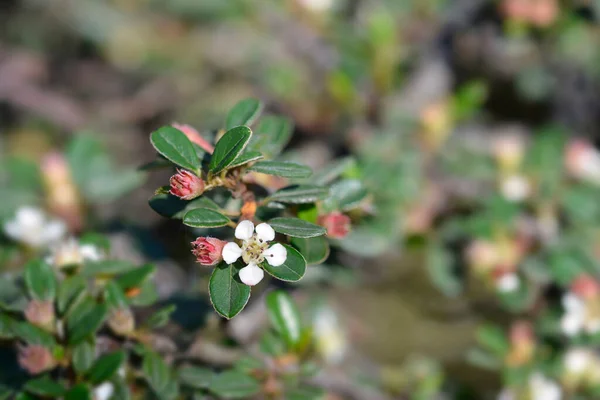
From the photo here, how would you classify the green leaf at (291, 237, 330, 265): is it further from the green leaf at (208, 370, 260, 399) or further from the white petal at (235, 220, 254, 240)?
the green leaf at (208, 370, 260, 399)

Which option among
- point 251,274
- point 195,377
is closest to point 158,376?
point 195,377

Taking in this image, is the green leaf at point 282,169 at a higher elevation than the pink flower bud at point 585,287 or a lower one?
lower

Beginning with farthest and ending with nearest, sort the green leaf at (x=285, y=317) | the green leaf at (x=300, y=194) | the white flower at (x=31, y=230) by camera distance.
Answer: the white flower at (x=31, y=230), the green leaf at (x=285, y=317), the green leaf at (x=300, y=194)

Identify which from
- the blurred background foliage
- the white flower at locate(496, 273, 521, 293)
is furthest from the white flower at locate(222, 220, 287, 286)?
the white flower at locate(496, 273, 521, 293)

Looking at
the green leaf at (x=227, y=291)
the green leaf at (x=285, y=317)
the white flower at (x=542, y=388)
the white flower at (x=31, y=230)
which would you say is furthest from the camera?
the white flower at (x=542, y=388)

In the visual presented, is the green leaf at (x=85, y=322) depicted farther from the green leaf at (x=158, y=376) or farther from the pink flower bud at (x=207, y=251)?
the pink flower bud at (x=207, y=251)

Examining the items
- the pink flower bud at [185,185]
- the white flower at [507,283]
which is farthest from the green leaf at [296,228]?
the white flower at [507,283]

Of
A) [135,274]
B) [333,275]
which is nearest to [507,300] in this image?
[333,275]

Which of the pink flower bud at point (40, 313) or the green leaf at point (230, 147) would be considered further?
the pink flower bud at point (40, 313)
